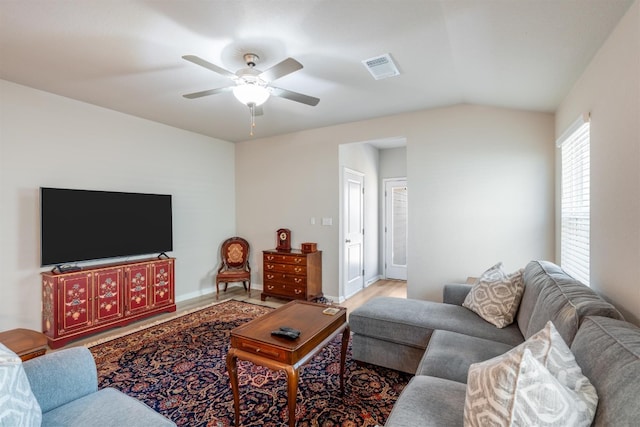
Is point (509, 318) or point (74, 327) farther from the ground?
point (509, 318)

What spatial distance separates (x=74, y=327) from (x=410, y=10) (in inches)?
167

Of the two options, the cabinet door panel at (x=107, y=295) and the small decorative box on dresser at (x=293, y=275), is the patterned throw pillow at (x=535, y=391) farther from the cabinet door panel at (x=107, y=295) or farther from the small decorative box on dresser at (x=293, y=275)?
the cabinet door panel at (x=107, y=295)

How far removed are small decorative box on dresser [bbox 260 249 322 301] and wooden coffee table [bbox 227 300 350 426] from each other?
2.02m

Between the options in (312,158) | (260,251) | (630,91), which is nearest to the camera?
(630,91)

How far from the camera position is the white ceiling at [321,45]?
1823 mm

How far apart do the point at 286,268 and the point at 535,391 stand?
3780 millimetres

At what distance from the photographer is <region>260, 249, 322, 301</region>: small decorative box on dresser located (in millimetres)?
4391

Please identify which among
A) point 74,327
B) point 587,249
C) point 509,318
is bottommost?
point 74,327

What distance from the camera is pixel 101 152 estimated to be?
3.74m

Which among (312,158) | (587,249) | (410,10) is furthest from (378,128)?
(587,249)

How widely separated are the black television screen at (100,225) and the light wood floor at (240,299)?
2.87 feet

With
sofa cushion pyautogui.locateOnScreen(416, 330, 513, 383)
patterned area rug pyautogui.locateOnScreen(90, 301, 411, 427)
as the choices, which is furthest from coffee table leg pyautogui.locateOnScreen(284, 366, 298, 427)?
sofa cushion pyautogui.locateOnScreen(416, 330, 513, 383)

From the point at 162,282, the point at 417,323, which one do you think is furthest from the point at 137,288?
the point at 417,323

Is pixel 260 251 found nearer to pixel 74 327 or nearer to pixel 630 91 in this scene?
pixel 74 327
